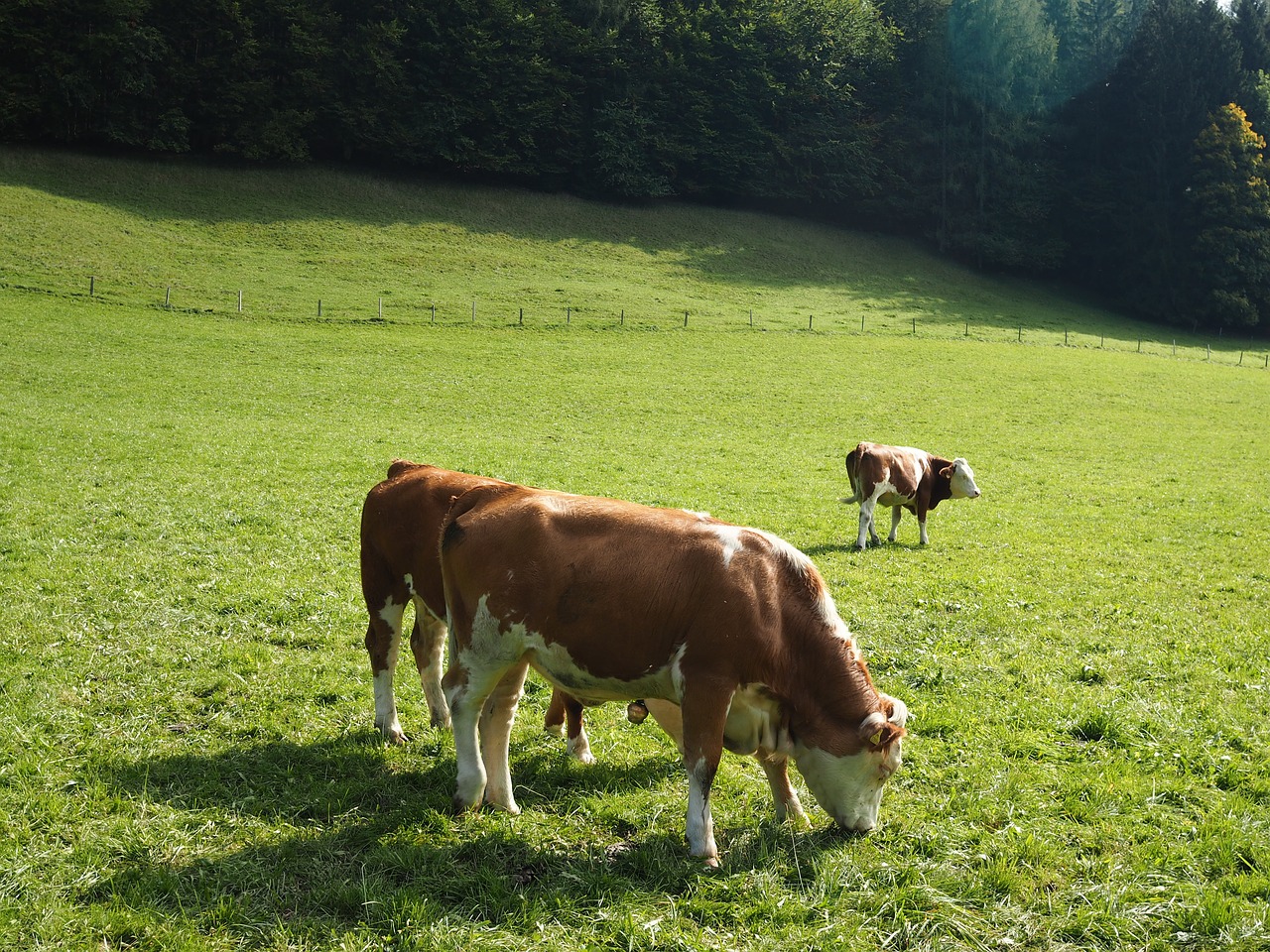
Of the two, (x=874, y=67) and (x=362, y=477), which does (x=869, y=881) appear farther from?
(x=874, y=67)

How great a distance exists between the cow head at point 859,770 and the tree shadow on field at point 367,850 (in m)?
0.25

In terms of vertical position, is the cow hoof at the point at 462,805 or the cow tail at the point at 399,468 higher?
→ the cow tail at the point at 399,468

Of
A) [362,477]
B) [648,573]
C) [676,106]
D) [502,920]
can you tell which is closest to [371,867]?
[502,920]

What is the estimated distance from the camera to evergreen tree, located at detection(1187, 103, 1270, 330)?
66562 mm

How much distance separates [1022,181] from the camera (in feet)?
250

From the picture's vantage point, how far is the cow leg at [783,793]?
643 cm

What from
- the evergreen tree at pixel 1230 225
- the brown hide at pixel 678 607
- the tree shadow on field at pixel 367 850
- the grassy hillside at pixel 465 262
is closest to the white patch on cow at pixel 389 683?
the tree shadow on field at pixel 367 850

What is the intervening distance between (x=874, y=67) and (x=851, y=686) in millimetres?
81150

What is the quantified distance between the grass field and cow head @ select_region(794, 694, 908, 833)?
0.21 m

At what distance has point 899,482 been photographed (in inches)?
663

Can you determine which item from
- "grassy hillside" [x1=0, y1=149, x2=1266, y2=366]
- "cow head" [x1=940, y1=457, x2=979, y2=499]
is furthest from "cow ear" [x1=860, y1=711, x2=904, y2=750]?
"grassy hillside" [x1=0, y1=149, x2=1266, y2=366]

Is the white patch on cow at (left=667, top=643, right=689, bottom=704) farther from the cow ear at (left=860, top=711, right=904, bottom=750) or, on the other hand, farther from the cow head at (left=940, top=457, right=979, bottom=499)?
the cow head at (left=940, top=457, right=979, bottom=499)

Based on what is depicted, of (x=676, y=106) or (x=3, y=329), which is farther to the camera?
(x=676, y=106)

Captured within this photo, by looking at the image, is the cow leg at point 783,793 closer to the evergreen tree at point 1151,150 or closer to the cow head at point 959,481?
the cow head at point 959,481
